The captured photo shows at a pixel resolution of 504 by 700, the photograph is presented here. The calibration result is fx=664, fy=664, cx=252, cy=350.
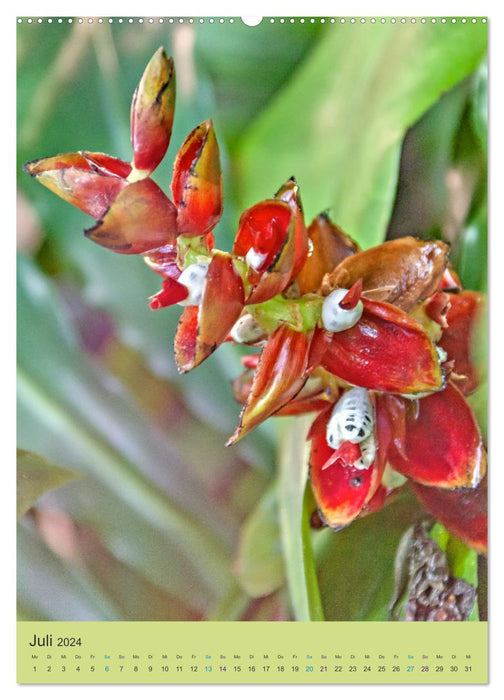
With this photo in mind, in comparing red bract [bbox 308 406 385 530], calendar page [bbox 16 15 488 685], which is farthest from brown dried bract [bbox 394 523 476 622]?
red bract [bbox 308 406 385 530]

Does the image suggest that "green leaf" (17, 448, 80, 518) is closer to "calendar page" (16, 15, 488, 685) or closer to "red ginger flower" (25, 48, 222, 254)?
"calendar page" (16, 15, 488, 685)

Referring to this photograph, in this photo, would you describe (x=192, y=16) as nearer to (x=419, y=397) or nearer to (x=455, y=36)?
(x=455, y=36)

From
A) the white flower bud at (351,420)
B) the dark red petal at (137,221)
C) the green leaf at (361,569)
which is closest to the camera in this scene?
the dark red petal at (137,221)

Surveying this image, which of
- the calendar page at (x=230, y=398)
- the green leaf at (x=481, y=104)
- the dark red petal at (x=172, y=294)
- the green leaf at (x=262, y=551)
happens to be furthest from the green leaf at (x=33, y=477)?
the green leaf at (x=481, y=104)

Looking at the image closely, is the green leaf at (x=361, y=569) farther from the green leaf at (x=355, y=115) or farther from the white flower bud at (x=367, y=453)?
the green leaf at (x=355, y=115)

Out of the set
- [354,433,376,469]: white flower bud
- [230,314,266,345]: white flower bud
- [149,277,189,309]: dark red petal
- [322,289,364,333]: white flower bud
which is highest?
[149,277,189,309]: dark red petal
